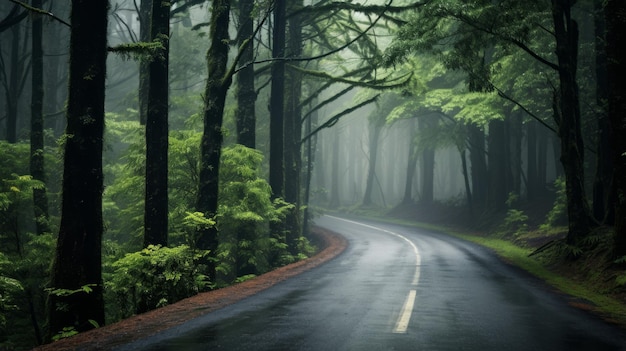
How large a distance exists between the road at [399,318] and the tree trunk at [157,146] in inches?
122

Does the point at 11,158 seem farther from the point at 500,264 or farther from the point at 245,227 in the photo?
the point at 500,264

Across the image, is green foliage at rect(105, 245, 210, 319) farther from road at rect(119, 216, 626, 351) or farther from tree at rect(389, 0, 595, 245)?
tree at rect(389, 0, 595, 245)

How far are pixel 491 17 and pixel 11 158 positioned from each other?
16.0 metres

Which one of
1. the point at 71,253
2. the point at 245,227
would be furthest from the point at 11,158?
the point at 71,253

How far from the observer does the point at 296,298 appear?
32.6ft

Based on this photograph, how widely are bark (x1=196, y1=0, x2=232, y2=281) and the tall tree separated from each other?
458cm

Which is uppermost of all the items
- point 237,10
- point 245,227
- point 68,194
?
point 237,10

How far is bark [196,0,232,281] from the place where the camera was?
1345cm

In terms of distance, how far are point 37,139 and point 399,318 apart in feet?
43.1

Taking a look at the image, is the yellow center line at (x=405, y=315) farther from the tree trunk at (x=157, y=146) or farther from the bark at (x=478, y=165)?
the bark at (x=478, y=165)

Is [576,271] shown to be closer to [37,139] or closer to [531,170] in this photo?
[37,139]

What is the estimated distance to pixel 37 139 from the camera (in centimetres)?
1544

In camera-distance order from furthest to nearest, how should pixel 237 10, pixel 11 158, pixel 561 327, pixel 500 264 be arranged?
pixel 237 10 → pixel 500 264 → pixel 11 158 → pixel 561 327

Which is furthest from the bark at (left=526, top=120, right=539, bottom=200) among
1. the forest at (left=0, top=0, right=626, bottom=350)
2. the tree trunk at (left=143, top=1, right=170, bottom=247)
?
the tree trunk at (left=143, top=1, right=170, bottom=247)
